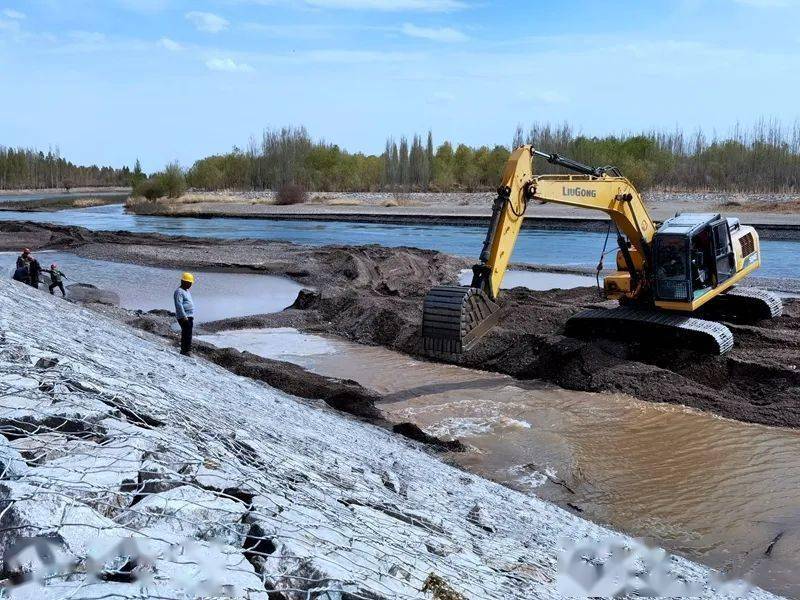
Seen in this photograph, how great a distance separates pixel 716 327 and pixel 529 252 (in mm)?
20381

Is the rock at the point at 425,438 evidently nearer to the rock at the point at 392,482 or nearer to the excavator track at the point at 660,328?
the rock at the point at 392,482

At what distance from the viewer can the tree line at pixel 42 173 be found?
4685 inches

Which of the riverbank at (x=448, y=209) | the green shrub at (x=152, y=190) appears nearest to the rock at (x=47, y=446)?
the riverbank at (x=448, y=209)

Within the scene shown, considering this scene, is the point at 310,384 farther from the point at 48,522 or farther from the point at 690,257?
the point at 48,522

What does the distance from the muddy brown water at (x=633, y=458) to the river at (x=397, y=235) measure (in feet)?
52.9

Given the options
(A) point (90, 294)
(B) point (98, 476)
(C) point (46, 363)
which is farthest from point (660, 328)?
(A) point (90, 294)

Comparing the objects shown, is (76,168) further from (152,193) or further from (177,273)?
(177,273)

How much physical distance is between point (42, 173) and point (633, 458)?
132063 millimetres

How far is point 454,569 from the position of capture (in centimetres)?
430

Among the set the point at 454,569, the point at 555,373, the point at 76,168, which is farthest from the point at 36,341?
the point at 76,168

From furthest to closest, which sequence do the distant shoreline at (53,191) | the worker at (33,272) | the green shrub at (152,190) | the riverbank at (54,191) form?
the distant shoreline at (53,191), the riverbank at (54,191), the green shrub at (152,190), the worker at (33,272)

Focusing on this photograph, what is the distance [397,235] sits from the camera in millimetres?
42812

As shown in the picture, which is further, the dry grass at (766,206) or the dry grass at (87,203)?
the dry grass at (87,203)

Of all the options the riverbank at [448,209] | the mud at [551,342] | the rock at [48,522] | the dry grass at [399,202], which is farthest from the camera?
→ the dry grass at [399,202]
